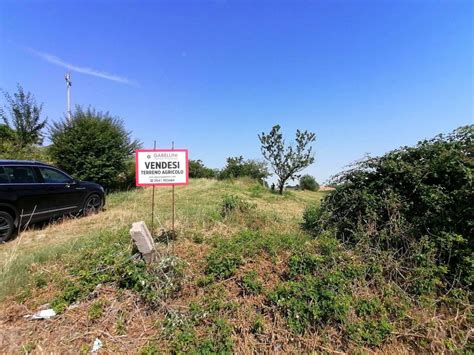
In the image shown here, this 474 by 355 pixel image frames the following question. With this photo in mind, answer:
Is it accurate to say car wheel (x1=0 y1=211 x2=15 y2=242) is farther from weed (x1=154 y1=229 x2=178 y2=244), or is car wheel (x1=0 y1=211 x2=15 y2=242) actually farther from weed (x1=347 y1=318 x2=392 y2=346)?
weed (x1=347 y1=318 x2=392 y2=346)

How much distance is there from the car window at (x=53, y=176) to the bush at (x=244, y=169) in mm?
19093

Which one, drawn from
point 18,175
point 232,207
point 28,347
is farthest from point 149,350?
point 18,175

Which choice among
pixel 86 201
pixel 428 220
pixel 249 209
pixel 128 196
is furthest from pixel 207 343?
pixel 128 196

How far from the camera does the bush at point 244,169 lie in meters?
26.6

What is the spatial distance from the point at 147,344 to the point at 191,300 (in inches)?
23.9

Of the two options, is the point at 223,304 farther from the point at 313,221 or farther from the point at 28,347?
the point at 313,221

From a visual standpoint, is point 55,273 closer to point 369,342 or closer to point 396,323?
point 369,342

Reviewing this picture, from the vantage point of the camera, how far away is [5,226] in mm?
5508

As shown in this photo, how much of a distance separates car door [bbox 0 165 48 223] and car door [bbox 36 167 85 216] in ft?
0.63

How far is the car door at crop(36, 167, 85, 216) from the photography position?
6.61 m

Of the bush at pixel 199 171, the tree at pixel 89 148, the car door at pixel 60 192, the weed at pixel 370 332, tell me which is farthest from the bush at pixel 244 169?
the weed at pixel 370 332

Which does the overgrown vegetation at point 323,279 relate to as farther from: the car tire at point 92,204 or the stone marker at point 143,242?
the car tire at point 92,204

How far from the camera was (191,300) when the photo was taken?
2.97m

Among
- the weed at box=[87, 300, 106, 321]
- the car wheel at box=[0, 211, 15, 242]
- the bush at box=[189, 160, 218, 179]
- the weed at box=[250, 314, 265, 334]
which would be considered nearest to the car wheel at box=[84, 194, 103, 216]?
the car wheel at box=[0, 211, 15, 242]
